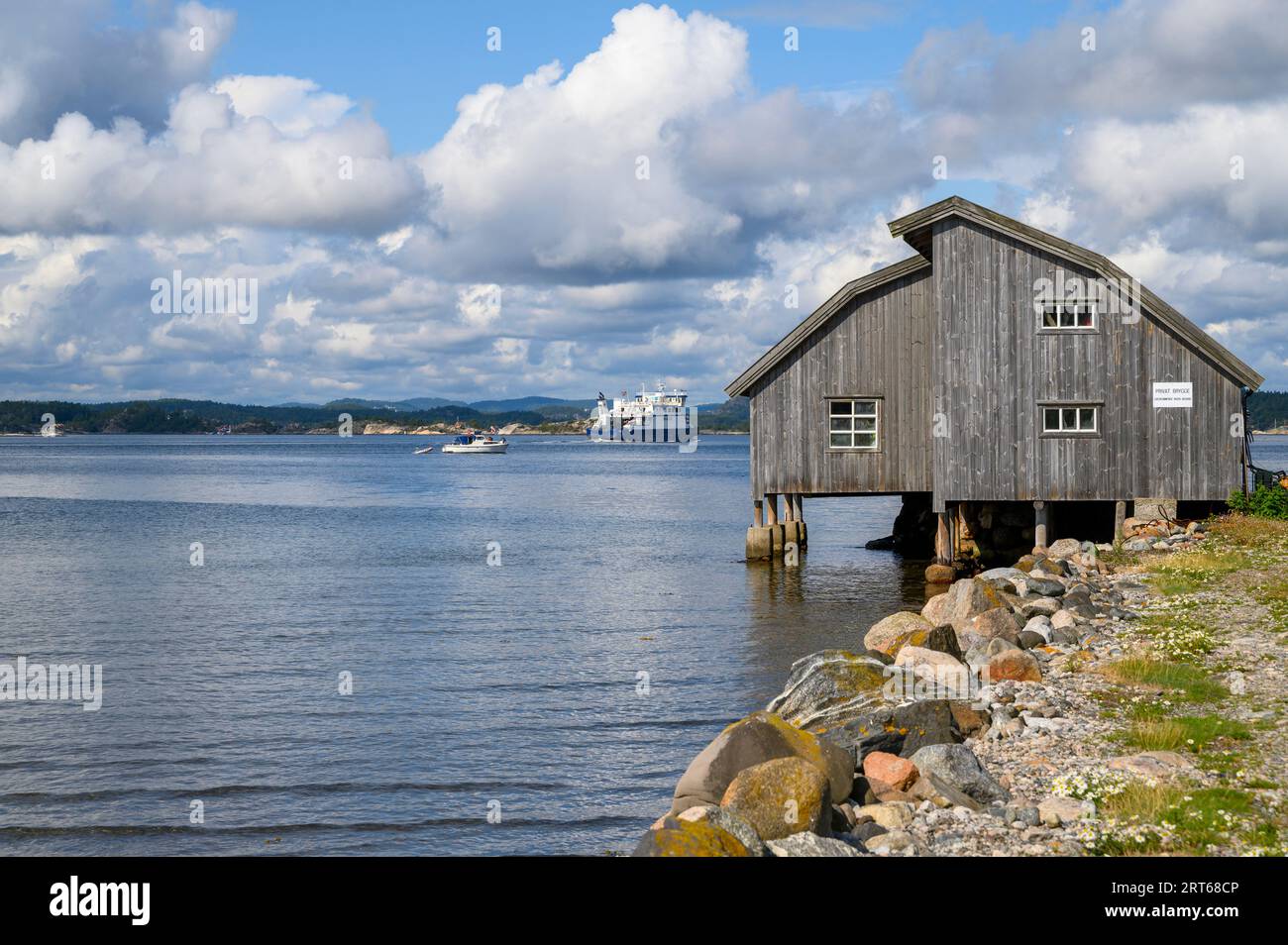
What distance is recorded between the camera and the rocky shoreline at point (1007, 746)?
10.2m

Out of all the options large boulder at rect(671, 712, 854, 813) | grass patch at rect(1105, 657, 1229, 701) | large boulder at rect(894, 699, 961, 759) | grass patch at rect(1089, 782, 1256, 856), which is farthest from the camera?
grass patch at rect(1105, 657, 1229, 701)

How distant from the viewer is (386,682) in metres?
22.0

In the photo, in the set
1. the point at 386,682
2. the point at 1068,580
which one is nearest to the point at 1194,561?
the point at 1068,580

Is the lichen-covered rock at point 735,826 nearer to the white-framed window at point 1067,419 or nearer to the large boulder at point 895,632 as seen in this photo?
the large boulder at point 895,632

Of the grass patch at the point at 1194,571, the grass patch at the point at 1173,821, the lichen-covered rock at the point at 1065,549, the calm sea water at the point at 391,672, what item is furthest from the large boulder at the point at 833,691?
the lichen-covered rock at the point at 1065,549

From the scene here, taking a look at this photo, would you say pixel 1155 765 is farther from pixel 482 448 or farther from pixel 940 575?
pixel 482 448

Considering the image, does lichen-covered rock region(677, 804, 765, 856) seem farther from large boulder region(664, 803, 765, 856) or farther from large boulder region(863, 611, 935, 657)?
large boulder region(863, 611, 935, 657)

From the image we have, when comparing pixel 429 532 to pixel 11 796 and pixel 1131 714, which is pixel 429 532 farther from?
pixel 1131 714

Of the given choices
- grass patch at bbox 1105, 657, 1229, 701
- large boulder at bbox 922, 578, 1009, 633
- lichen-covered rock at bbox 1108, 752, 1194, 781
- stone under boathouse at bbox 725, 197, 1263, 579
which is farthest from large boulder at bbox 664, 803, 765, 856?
stone under boathouse at bbox 725, 197, 1263, 579

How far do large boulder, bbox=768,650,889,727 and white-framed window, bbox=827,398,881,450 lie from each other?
1674 centimetres

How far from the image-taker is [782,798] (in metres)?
10.7

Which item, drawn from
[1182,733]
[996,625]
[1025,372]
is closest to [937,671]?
[996,625]

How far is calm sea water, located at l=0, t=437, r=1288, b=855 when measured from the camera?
14305 millimetres
